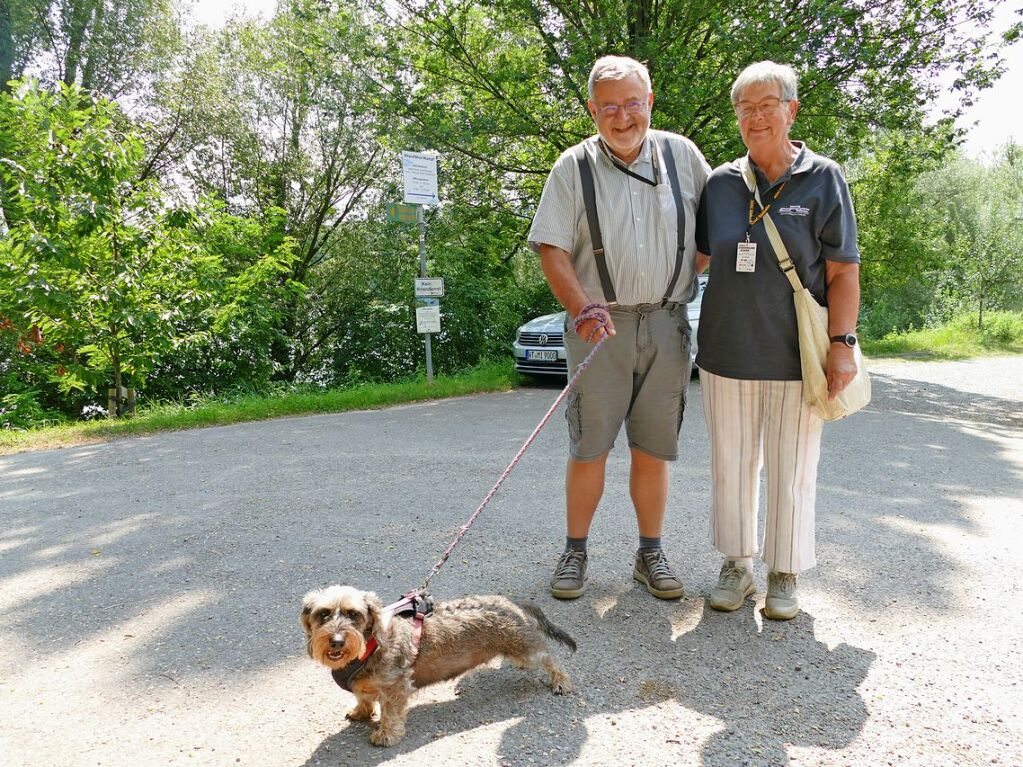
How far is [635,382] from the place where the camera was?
3260mm

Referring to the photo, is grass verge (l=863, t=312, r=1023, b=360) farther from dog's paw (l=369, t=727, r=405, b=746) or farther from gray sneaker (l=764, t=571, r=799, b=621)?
dog's paw (l=369, t=727, r=405, b=746)

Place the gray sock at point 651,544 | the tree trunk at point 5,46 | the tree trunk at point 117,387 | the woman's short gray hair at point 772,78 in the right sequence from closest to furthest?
the woman's short gray hair at point 772,78, the gray sock at point 651,544, the tree trunk at point 117,387, the tree trunk at point 5,46

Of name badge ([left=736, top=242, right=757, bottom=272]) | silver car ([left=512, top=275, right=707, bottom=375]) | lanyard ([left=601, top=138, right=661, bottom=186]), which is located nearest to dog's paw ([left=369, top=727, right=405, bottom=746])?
name badge ([left=736, top=242, right=757, bottom=272])

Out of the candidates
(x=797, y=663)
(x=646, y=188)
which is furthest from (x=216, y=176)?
(x=797, y=663)

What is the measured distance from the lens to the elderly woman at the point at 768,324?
2.89 metres

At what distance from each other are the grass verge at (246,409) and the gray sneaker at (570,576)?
19.0 feet

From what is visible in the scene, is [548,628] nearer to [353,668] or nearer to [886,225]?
[353,668]

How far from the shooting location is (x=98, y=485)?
5422 millimetres

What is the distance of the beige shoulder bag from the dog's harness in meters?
1.77

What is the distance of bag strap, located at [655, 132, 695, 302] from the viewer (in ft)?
10.2

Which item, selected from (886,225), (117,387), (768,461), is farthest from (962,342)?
(117,387)

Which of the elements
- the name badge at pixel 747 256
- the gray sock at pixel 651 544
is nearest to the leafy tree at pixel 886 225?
the name badge at pixel 747 256

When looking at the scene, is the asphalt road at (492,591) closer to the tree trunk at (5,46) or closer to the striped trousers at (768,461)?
the striped trousers at (768,461)

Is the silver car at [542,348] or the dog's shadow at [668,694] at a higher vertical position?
the silver car at [542,348]
